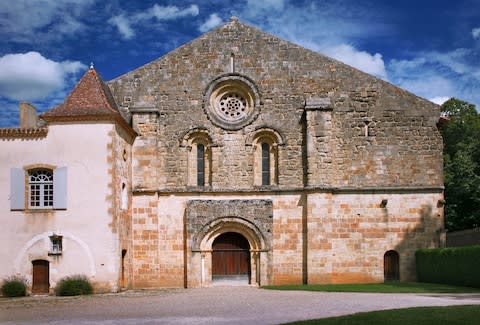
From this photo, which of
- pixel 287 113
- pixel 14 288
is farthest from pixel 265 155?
pixel 14 288

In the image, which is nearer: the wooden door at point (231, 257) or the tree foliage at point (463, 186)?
the wooden door at point (231, 257)

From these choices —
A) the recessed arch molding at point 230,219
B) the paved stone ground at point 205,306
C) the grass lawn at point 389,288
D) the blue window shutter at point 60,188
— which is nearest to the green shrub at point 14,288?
the paved stone ground at point 205,306

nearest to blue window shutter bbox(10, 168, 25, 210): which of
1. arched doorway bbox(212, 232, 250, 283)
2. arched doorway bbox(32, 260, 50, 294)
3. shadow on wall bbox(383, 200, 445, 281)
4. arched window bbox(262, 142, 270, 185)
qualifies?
arched doorway bbox(32, 260, 50, 294)

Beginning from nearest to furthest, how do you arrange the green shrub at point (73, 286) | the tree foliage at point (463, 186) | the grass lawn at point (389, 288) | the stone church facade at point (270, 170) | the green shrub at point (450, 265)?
the grass lawn at point (389, 288), the green shrub at point (450, 265), the green shrub at point (73, 286), the stone church facade at point (270, 170), the tree foliage at point (463, 186)

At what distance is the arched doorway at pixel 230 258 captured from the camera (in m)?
26.4

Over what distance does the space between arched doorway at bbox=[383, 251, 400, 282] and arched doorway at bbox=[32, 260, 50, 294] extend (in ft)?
42.2

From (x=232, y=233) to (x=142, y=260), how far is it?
3.74 m

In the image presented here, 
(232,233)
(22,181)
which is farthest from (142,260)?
(22,181)

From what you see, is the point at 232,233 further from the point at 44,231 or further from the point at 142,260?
the point at 44,231

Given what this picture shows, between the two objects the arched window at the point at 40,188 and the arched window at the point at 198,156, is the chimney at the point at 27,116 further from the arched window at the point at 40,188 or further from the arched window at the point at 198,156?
the arched window at the point at 198,156

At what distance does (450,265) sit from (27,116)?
683 inches

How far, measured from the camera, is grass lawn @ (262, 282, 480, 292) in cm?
2136

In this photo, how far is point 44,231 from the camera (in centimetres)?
2386

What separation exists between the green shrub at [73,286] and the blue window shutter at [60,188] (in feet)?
8.69
